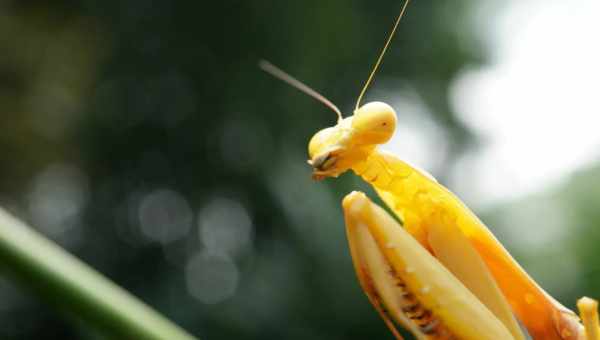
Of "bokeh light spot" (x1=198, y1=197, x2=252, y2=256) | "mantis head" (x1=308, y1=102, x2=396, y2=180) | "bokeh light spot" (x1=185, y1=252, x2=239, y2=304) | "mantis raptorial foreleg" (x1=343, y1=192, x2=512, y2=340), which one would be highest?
"mantis head" (x1=308, y1=102, x2=396, y2=180)

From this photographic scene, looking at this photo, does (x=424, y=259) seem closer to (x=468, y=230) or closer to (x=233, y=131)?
(x=468, y=230)

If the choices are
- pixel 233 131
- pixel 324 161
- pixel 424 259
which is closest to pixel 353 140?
pixel 324 161

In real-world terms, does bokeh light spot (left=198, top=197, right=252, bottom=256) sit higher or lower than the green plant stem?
lower

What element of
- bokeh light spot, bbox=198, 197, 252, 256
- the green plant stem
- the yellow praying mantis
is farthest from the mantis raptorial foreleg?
bokeh light spot, bbox=198, 197, 252, 256

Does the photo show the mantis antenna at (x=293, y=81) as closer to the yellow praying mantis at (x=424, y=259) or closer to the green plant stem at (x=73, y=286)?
the yellow praying mantis at (x=424, y=259)

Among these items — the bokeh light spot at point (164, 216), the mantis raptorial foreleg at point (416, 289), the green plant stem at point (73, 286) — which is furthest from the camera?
the bokeh light spot at point (164, 216)

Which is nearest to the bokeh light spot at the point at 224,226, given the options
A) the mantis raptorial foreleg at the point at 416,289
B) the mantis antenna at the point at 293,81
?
the mantis antenna at the point at 293,81

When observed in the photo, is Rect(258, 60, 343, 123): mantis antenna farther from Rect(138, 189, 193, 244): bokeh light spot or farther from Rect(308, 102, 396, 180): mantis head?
Rect(138, 189, 193, 244): bokeh light spot
